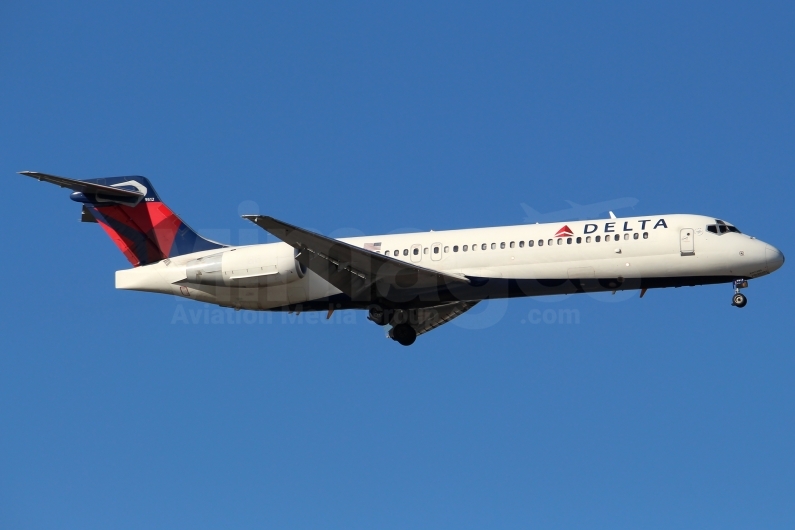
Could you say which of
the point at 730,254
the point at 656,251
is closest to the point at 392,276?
the point at 656,251

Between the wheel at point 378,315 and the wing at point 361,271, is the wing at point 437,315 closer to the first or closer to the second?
the wheel at point 378,315

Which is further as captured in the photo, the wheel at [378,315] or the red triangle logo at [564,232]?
the wheel at [378,315]

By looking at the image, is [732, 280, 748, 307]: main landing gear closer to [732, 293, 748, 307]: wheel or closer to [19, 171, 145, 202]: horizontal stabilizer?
[732, 293, 748, 307]: wheel

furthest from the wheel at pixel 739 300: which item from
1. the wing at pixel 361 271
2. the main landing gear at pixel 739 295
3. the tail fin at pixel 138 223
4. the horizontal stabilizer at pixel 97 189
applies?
the horizontal stabilizer at pixel 97 189

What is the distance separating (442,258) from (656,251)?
574 cm

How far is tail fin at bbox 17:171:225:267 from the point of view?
33.4m

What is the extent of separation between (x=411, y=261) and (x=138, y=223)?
27.8 ft

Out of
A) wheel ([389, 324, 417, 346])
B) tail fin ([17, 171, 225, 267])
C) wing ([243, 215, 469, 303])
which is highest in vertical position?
tail fin ([17, 171, 225, 267])

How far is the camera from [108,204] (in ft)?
111

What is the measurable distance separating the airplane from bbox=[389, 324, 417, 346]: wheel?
0.10 feet

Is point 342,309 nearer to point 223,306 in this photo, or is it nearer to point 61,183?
point 223,306

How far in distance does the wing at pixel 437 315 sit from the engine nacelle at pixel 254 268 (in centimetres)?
446

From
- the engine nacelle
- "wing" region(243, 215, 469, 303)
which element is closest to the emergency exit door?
"wing" region(243, 215, 469, 303)

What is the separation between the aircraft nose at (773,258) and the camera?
29375mm
